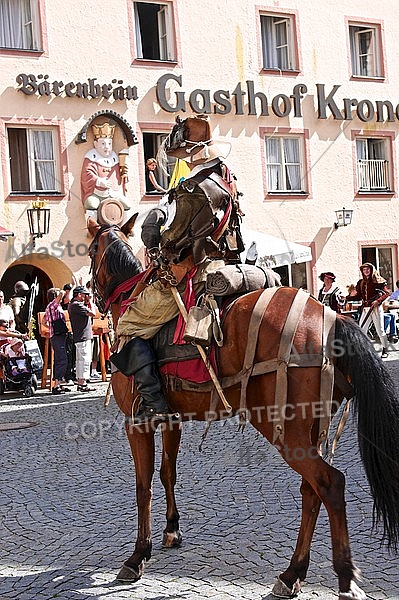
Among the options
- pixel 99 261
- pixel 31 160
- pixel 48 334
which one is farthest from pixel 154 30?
pixel 99 261

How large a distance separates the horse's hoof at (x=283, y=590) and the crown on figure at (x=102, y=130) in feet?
56.7

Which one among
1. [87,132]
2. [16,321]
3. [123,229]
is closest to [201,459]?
[123,229]

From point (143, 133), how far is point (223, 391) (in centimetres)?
1741

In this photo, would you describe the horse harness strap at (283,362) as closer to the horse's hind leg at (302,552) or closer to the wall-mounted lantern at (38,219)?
the horse's hind leg at (302,552)

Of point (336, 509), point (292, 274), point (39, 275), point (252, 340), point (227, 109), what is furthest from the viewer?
point (292, 274)

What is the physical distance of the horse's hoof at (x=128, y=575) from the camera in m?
5.56

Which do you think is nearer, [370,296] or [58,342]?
[58,342]

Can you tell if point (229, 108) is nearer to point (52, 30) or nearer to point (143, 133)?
point (143, 133)

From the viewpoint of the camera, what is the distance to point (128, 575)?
5.57m

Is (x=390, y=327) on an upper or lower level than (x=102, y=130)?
lower

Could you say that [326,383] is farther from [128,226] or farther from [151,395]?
[128,226]

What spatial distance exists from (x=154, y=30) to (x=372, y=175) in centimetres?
785

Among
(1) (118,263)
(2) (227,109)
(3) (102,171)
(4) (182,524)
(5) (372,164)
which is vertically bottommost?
(4) (182,524)

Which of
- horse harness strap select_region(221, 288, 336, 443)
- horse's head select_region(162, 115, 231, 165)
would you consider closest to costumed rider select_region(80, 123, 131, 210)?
horse's head select_region(162, 115, 231, 165)
